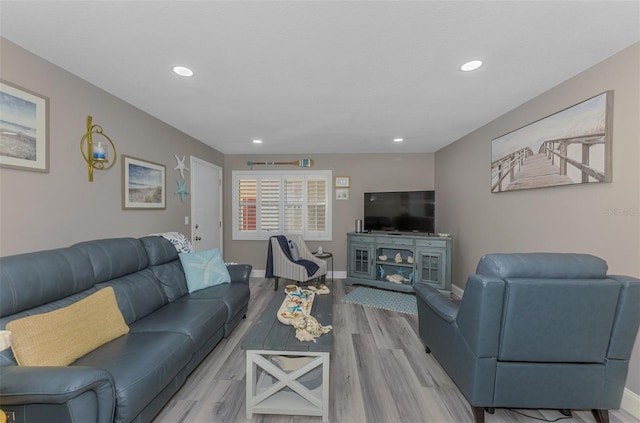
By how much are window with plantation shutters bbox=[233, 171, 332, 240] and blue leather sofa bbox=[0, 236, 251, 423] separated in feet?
7.28

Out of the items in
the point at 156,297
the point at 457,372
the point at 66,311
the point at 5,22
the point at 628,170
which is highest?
the point at 5,22

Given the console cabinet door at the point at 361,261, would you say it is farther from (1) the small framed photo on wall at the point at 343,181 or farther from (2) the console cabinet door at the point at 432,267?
(1) the small framed photo on wall at the point at 343,181

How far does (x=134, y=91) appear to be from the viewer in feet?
7.49

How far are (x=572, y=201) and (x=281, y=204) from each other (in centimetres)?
395

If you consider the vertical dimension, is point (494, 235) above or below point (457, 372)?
above

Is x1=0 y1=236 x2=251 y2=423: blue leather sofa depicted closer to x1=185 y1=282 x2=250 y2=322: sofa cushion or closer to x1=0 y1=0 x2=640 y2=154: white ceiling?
x1=185 y1=282 x2=250 y2=322: sofa cushion

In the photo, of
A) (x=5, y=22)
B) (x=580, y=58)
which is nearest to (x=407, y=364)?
(x=580, y=58)

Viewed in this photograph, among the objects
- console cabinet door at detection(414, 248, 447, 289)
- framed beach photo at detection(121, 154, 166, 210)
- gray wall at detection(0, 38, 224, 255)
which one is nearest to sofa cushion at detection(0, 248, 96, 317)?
gray wall at detection(0, 38, 224, 255)

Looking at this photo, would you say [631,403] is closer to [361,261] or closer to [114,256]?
[361,261]

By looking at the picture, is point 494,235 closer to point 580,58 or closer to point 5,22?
point 580,58

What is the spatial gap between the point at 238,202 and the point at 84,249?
122 inches

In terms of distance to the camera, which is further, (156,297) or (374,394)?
(156,297)

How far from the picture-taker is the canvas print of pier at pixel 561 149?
1798 mm

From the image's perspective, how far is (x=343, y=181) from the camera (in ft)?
15.7
